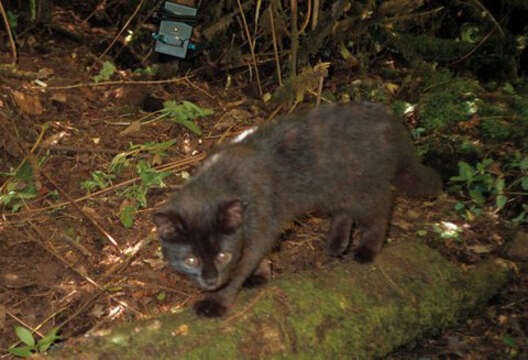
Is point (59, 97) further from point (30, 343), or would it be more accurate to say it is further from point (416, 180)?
point (416, 180)

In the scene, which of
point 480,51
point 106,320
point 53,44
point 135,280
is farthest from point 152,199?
point 480,51

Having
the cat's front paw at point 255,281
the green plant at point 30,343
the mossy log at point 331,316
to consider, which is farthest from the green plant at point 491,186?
the green plant at point 30,343

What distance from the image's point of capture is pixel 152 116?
5.63 metres

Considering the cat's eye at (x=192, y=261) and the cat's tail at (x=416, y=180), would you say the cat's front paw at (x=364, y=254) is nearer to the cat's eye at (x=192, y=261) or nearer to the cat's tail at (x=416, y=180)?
the cat's tail at (x=416, y=180)

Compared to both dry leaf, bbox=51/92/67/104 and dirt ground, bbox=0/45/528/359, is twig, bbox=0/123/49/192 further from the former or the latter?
dry leaf, bbox=51/92/67/104

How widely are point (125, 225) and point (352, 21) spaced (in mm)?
2898

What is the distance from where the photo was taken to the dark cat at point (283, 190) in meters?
3.14

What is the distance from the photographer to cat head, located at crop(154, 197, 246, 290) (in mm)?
3066

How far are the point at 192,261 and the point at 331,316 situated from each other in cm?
98

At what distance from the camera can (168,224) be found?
3.06 m

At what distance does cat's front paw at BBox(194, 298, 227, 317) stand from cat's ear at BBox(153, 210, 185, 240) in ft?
1.52

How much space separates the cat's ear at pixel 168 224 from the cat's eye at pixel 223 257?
11.7 inches

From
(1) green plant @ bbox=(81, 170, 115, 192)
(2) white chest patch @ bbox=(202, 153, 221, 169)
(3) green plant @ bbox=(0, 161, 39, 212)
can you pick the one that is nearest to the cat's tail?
(2) white chest patch @ bbox=(202, 153, 221, 169)

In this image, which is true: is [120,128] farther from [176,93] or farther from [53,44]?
[53,44]
